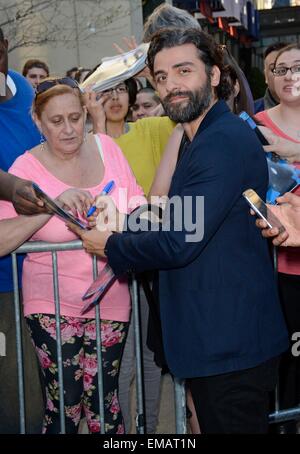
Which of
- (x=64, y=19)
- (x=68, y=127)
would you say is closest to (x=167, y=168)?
(x=68, y=127)

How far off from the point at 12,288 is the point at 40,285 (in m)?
0.26

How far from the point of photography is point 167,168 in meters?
3.53

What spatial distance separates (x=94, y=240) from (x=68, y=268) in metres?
0.38

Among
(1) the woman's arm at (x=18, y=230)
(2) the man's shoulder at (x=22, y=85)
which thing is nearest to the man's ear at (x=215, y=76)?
(1) the woman's arm at (x=18, y=230)

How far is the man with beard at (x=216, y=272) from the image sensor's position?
8.50 feet

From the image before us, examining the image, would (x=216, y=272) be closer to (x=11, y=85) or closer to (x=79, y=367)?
(x=79, y=367)

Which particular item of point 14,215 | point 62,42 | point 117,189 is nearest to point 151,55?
point 117,189

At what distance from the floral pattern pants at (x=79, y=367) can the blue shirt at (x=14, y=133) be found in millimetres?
293

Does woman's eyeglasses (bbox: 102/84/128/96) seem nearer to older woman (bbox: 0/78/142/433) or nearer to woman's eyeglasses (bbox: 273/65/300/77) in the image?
woman's eyeglasses (bbox: 273/65/300/77)

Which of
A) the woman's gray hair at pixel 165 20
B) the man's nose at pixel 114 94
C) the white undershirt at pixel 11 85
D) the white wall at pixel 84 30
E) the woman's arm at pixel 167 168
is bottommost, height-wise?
the woman's arm at pixel 167 168

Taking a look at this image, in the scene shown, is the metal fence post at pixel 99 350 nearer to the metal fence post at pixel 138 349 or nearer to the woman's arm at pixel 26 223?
the metal fence post at pixel 138 349

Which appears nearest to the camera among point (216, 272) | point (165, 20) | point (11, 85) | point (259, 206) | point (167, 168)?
point (259, 206)

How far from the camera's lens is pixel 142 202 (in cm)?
342
